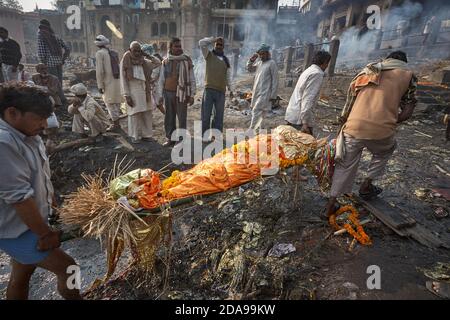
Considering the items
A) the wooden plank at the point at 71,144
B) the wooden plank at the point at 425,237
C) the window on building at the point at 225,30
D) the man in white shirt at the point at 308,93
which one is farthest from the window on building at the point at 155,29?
the wooden plank at the point at 425,237

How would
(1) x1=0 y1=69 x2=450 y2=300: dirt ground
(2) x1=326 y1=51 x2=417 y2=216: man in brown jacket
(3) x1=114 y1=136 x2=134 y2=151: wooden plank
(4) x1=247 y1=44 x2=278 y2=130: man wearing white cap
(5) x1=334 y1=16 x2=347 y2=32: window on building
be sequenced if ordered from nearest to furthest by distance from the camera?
1. (1) x1=0 y1=69 x2=450 y2=300: dirt ground
2. (2) x1=326 y1=51 x2=417 y2=216: man in brown jacket
3. (4) x1=247 y1=44 x2=278 y2=130: man wearing white cap
4. (3) x1=114 y1=136 x2=134 y2=151: wooden plank
5. (5) x1=334 y1=16 x2=347 y2=32: window on building

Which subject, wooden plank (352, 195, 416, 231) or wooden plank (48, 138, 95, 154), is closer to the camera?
wooden plank (352, 195, 416, 231)

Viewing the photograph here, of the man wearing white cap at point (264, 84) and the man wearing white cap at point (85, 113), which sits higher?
the man wearing white cap at point (264, 84)

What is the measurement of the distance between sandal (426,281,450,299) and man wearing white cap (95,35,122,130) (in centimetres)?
648

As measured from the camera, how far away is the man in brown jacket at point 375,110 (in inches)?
114

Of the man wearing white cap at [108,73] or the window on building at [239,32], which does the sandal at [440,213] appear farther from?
the window on building at [239,32]

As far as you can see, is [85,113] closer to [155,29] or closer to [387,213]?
[387,213]

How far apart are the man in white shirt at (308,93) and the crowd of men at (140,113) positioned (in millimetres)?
15

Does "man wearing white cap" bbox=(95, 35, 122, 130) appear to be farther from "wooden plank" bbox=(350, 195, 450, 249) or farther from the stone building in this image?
the stone building

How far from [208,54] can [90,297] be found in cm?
468

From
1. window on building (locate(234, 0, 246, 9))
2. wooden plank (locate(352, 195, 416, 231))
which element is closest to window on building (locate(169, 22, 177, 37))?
window on building (locate(234, 0, 246, 9))

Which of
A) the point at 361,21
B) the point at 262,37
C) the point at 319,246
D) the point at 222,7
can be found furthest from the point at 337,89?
the point at 222,7

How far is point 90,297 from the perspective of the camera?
294cm

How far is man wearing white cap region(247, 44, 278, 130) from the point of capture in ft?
17.9
